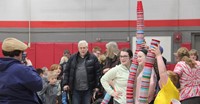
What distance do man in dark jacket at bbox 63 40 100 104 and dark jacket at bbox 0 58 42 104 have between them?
11.4 ft

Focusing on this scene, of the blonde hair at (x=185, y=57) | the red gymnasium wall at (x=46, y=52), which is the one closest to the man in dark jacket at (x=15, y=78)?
the blonde hair at (x=185, y=57)

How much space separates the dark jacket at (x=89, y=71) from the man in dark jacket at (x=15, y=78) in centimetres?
347

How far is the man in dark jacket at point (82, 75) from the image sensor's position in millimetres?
7746

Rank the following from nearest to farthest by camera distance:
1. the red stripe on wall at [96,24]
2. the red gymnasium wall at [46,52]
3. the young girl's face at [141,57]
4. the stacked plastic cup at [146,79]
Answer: the stacked plastic cup at [146,79] → the young girl's face at [141,57] → the red stripe on wall at [96,24] → the red gymnasium wall at [46,52]

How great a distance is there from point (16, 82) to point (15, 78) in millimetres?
45

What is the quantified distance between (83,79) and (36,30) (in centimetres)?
682

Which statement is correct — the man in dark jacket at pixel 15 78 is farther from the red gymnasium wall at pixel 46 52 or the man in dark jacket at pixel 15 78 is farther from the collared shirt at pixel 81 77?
the red gymnasium wall at pixel 46 52

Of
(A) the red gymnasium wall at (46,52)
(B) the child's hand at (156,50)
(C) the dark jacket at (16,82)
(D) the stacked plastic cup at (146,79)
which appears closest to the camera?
(B) the child's hand at (156,50)

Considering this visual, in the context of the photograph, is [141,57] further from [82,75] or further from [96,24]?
[96,24]

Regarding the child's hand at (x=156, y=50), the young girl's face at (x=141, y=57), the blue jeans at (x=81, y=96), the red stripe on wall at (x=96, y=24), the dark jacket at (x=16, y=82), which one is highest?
the red stripe on wall at (x=96, y=24)

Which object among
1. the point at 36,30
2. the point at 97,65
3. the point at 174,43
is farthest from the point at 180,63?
the point at 36,30

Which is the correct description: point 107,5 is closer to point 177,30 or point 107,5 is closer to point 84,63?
point 177,30

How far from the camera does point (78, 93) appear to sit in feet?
25.8

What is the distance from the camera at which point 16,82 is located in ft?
13.7
